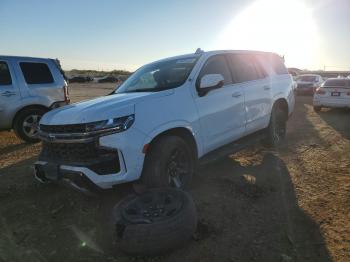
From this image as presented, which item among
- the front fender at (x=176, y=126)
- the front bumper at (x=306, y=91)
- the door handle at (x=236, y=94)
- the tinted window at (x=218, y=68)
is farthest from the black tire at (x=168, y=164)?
the front bumper at (x=306, y=91)

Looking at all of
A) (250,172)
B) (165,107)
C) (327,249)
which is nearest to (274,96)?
(250,172)

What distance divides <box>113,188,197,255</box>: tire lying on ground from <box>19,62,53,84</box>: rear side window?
6077 millimetres

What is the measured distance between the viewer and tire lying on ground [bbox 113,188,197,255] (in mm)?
3135

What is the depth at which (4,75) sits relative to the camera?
26.9ft

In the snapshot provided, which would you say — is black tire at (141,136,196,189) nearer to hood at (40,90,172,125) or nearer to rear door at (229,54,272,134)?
hood at (40,90,172,125)

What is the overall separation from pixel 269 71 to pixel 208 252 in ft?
14.6

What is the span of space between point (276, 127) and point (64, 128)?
4604 millimetres

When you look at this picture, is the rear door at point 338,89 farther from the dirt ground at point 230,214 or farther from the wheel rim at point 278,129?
the dirt ground at point 230,214

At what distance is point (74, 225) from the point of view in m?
4.05

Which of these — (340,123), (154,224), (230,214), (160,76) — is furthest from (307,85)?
(154,224)

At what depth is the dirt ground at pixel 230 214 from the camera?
3.38m

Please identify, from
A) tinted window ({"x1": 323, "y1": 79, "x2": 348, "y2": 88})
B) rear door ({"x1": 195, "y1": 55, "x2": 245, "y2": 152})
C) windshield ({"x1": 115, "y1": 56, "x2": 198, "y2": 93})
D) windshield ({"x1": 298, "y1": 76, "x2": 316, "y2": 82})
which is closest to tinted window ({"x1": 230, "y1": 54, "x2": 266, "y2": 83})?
rear door ({"x1": 195, "y1": 55, "x2": 245, "y2": 152})

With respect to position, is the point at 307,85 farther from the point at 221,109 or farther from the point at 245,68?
the point at 221,109

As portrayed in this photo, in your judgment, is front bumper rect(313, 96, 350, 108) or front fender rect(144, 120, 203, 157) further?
front bumper rect(313, 96, 350, 108)
